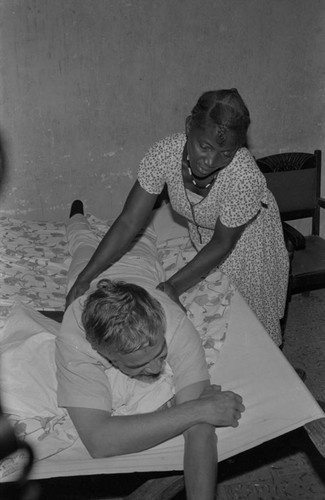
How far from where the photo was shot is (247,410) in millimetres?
1998

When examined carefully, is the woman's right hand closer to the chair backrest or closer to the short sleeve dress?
the short sleeve dress

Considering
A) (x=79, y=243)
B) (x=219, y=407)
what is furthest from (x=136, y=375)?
(x=79, y=243)

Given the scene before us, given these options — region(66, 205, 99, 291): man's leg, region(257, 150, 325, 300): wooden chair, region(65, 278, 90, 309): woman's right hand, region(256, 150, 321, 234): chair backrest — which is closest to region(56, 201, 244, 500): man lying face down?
region(65, 278, 90, 309): woman's right hand

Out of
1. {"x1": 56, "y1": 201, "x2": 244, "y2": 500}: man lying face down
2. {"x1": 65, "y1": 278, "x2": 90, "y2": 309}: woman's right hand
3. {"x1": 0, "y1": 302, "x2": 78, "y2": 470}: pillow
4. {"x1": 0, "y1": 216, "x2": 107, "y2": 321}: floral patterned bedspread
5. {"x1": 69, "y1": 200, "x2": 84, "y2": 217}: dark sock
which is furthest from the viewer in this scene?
{"x1": 69, "y1": 200, "x2": 84, "y2": 217}: dark sock

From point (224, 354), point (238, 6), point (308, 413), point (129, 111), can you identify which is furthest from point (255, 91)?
point (308, 413)

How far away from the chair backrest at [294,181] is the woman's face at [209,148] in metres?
1.74

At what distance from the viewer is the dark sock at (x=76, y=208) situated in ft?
12.1

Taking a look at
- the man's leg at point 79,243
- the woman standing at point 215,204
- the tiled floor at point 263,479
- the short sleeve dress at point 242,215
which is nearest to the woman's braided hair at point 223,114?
the woman standing at point 215,204

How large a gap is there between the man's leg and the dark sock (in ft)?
0.08

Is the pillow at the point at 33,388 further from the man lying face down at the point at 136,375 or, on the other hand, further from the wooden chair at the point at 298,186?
the wooden chair at the point at 298,186

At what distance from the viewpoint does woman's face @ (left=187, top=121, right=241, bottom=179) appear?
204 centimetres

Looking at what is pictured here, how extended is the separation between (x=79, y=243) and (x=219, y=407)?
4.95 ft

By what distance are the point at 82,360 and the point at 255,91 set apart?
2678 mm

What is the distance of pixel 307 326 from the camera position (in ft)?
12.0
